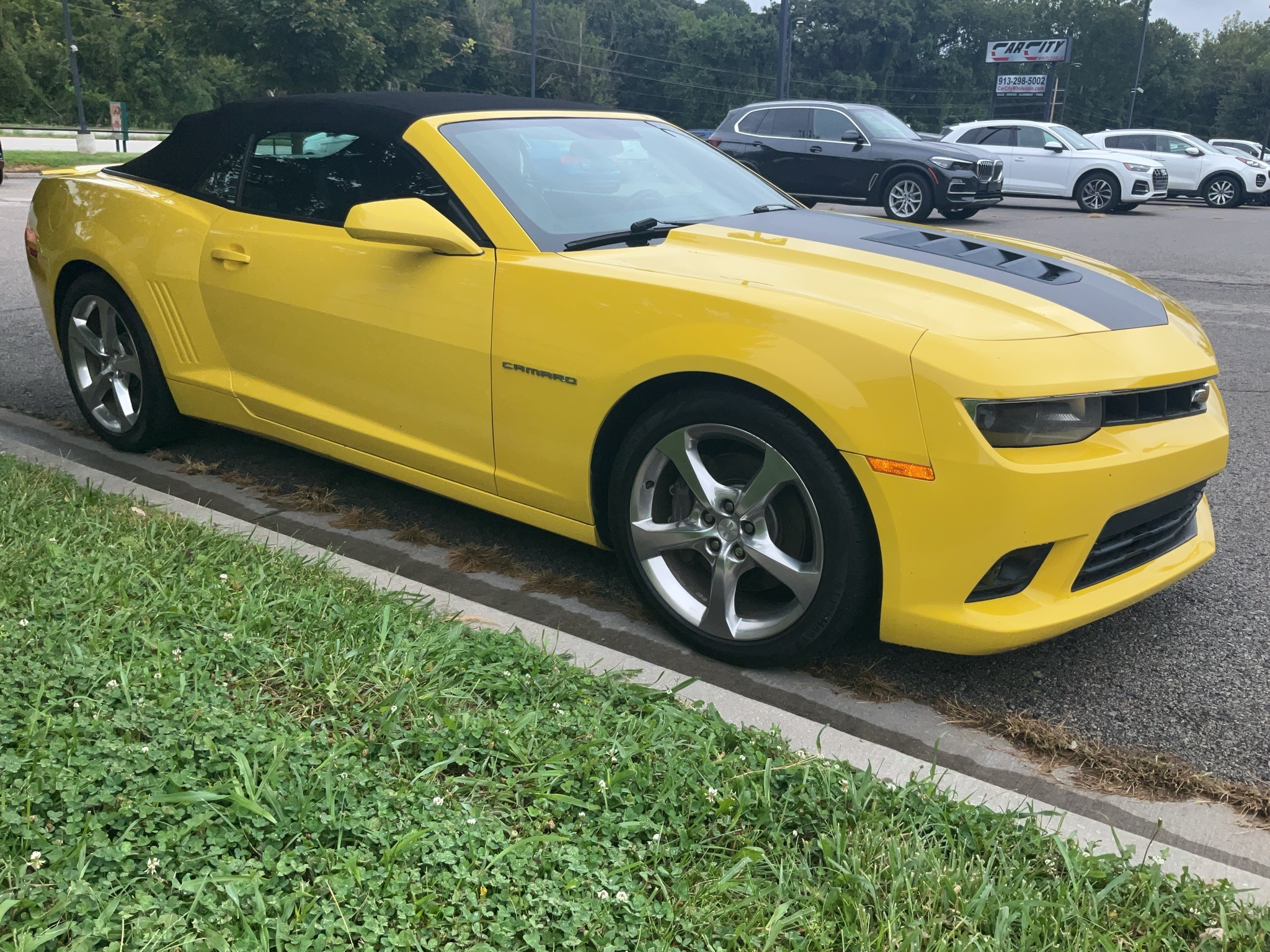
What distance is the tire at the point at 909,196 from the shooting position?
1561cm

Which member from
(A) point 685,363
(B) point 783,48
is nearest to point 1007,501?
(A) point 685,363

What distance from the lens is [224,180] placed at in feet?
14.4

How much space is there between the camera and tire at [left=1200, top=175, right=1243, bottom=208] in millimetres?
22969

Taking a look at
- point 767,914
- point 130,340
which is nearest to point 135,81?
point 130,340

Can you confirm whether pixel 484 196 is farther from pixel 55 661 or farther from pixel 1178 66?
pixel 1178 66

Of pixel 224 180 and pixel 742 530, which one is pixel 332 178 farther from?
pixel 742 530

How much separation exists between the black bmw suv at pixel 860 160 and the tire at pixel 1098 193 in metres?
4.03

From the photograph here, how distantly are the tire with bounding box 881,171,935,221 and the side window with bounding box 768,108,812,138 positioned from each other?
151 centimetres

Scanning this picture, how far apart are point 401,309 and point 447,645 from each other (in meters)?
1.26

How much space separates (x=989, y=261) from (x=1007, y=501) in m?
0.98

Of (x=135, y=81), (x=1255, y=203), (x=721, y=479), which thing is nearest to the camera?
(x=721, y=479)

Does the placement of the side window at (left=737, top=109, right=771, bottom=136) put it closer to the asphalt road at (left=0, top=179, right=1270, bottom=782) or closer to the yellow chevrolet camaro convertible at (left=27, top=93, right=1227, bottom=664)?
the asphalt road at (left=0, top=179, right=1270, bottom=782)

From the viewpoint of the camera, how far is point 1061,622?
2836 mm

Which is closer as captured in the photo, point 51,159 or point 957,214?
point 957,214
